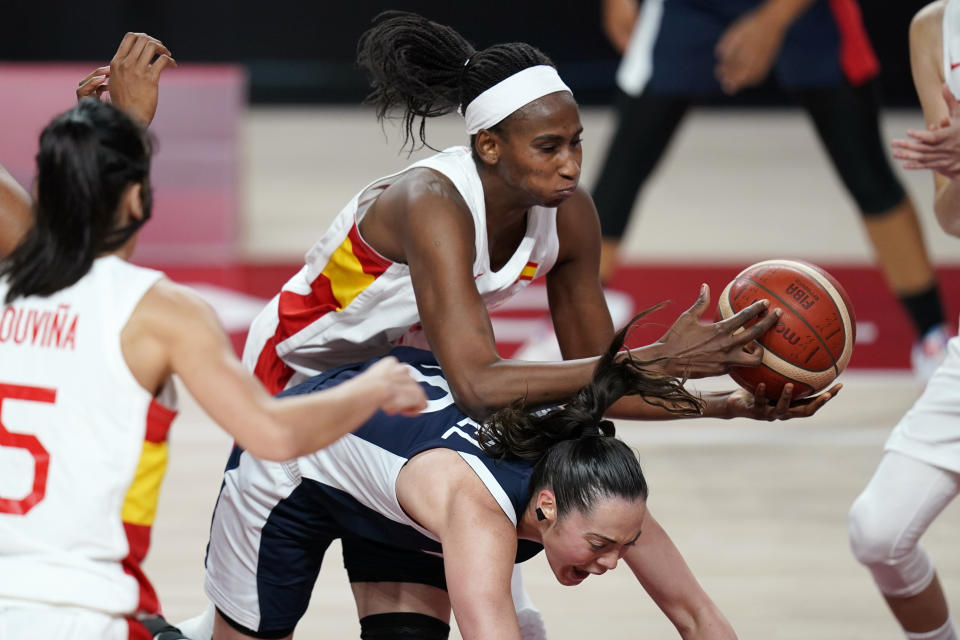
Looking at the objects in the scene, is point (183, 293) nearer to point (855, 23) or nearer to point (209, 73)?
point (855, 23)

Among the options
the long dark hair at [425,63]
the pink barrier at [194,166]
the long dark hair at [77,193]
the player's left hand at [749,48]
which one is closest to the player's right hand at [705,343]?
the long dark hair at [425,63]

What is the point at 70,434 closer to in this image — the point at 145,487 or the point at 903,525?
the point at 145,487

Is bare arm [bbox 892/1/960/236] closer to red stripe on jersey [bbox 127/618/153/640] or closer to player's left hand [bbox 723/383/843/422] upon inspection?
player's left hand [bbox 723/383/843/422]

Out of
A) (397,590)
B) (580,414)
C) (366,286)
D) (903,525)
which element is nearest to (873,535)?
(903,525)

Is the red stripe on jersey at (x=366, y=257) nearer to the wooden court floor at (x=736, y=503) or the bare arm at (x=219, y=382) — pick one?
the bare arm at (x=219, y=382)

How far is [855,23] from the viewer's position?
218 inches

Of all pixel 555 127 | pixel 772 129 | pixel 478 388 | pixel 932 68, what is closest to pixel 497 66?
pixel 555 127

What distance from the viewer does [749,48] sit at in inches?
205

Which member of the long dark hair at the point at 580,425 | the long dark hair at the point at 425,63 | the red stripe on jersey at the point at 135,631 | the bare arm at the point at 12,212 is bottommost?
the red stripe on jersey at the point at 135,631

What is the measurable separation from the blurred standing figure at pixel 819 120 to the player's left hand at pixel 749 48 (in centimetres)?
2

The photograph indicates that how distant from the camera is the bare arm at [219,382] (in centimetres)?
215

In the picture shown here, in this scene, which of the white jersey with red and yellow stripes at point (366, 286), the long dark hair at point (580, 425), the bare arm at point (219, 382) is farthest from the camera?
the white jersey with red and yellow stripes at point (366, 286)

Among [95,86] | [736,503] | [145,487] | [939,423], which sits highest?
[95,86]

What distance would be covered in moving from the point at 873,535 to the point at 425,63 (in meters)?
1.37
